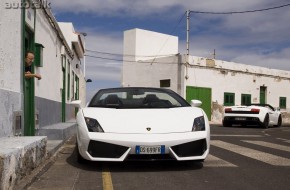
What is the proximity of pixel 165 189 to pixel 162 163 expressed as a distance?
165cm

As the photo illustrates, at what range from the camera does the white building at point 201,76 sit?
27766mm

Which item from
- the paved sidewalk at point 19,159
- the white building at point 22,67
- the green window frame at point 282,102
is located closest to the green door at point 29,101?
the white building at point 22,67

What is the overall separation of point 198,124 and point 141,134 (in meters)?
0.86

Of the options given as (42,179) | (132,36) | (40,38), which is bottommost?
(42,179)

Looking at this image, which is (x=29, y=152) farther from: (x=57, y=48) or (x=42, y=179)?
(x=57, y=48)

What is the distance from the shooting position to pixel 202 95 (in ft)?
92.2

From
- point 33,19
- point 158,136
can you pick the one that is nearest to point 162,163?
point 158,136

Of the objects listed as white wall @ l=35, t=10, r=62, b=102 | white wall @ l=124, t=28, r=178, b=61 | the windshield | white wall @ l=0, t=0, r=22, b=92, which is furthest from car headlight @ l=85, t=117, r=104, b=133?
white wall @ l=124, t=28, r=178, b=61

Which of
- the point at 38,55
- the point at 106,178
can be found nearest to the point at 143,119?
the point at 106,178

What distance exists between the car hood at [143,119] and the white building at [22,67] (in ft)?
4.89

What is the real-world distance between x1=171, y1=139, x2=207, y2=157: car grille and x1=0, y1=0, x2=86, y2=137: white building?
253cm

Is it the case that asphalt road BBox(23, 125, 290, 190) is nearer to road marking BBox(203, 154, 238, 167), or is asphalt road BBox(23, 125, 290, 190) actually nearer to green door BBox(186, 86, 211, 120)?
road marking BBox(203, 154, 238, 167)

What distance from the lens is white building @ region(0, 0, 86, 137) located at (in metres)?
6.18

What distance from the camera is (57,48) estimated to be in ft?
42.6
